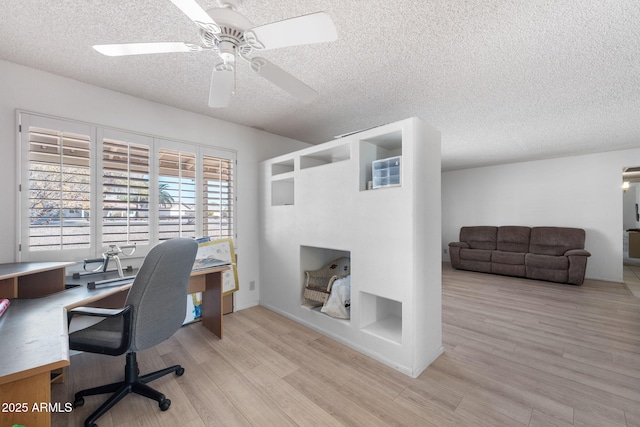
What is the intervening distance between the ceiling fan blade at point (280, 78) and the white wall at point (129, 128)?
201cm

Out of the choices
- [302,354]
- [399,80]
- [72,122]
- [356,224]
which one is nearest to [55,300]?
[72,122]

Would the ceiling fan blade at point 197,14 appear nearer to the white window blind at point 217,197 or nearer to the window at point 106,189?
the window at point 106,189

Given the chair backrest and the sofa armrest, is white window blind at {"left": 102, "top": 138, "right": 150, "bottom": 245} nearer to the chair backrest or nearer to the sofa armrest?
the chair backrest

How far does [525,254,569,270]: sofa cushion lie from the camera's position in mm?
4684

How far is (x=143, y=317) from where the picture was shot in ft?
5.40

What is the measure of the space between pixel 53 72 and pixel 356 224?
300 centimetres

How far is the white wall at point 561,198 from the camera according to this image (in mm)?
4867

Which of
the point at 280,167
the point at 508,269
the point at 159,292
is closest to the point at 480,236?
the point at 508,269

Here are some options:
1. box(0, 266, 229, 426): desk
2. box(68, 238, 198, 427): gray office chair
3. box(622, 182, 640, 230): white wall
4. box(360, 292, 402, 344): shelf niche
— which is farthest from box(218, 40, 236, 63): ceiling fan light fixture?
box(622, 182, 640, 230): white wall

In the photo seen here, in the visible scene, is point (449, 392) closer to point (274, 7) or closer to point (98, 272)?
point (274, 7)

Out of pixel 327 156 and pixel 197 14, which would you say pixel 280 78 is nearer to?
pixel 197 14

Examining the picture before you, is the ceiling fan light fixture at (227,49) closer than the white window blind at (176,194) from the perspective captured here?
Yes

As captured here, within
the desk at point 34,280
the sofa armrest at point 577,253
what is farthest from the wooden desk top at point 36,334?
the sofa armrest at point 577,253

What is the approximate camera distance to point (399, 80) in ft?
7.79
